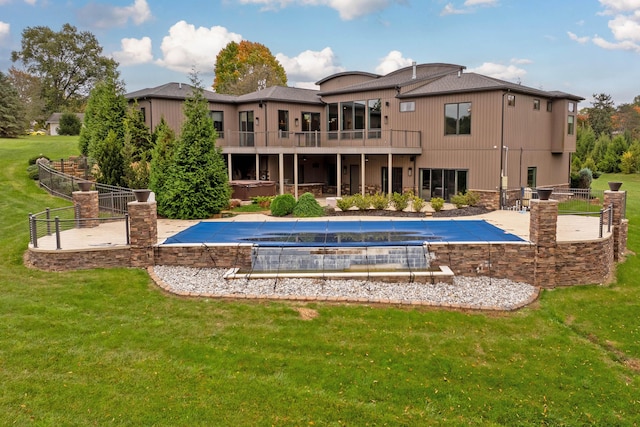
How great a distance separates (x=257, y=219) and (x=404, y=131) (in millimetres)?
8877

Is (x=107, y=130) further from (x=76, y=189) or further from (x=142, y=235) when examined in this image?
(x=142, y=235)

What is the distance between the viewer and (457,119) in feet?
69.2

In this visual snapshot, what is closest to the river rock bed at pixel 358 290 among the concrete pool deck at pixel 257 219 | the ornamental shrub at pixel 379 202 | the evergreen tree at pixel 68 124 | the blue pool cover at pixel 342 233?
the blue pool cover at pixel 342 233

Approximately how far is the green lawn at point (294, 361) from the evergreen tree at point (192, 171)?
6538mm

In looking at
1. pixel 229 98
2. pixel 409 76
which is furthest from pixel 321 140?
pixel 409 76

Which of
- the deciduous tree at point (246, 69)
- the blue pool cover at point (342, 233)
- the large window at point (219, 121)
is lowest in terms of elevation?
the blue pool cover at point (342, 233)

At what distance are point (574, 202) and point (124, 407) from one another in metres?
21.0

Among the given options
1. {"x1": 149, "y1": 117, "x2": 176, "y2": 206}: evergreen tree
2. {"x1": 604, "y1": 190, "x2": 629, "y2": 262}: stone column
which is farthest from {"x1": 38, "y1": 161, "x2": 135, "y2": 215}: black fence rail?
{"x1": 604, "y1": 190, "x2": 629, "y2": 262}: stone column

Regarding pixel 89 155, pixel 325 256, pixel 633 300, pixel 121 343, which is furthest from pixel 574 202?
pixel 89 155

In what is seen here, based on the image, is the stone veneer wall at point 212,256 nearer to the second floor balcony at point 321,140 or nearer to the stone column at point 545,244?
the stone column at point 545,244

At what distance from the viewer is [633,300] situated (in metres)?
11.1

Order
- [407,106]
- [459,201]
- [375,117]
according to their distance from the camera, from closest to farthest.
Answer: [459,201]
[407,106]
[375,117]

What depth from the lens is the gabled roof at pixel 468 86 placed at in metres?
20.0

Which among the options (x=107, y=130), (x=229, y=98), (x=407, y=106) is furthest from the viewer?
(x=229, y=98)
